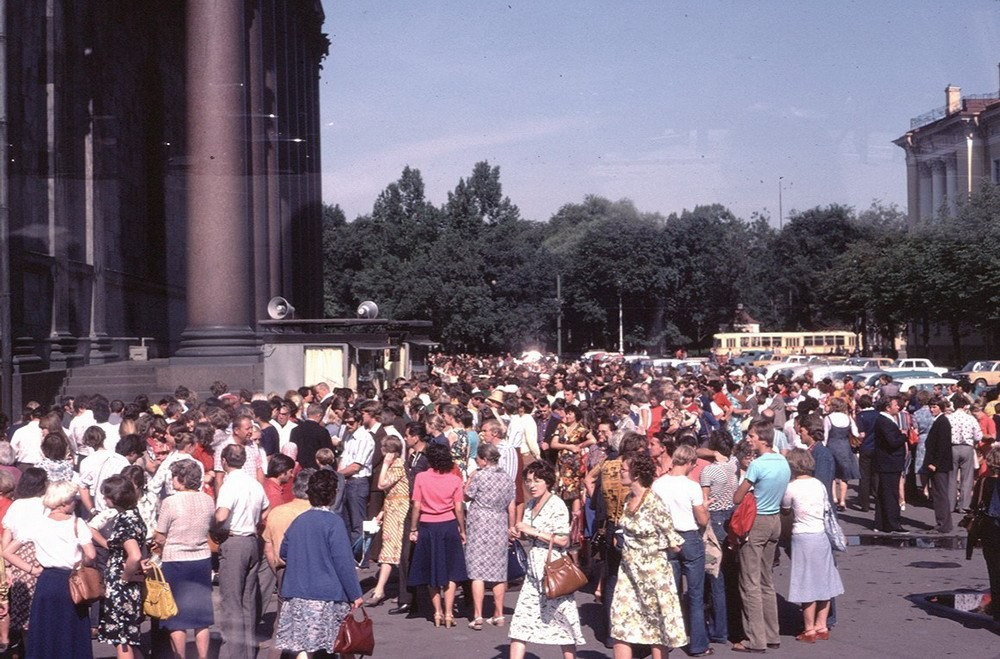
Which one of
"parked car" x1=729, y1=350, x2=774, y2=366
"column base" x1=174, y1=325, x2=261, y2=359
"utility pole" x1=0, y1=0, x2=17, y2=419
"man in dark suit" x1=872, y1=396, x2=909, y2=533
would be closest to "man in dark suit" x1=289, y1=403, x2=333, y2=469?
"man in dark suit" x1=872, y1=396, x2=909, y2=533

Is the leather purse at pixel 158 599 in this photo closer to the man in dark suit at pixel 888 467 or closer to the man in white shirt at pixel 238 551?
the man in white shirt at pixel 238 551

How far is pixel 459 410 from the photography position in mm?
13773

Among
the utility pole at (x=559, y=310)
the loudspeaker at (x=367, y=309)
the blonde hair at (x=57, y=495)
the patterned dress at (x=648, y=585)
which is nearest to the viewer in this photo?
the blonde hair at (x=57, y=495)

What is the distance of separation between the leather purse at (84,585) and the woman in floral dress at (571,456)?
4.69 metres

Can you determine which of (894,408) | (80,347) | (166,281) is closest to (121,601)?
(894,408)

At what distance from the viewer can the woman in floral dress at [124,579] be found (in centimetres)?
844

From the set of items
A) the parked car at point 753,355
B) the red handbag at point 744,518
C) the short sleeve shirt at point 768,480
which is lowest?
the red handbag at point 744,518

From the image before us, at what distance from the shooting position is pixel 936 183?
61.3 m

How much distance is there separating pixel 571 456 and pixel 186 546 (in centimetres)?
437

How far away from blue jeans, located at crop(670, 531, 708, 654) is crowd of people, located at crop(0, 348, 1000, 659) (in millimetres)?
21

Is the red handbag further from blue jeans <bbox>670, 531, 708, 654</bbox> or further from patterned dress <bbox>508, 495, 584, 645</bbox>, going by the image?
patterned dress <bbox>508, 495, 584, 645</bbox>

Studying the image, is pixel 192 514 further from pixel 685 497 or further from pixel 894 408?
pixel 894 408

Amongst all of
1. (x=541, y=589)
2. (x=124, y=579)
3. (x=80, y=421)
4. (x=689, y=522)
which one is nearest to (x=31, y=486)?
(x=124, y=579)

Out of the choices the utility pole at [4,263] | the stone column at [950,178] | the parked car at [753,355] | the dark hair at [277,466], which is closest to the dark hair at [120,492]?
the dark hair at [277,466]
